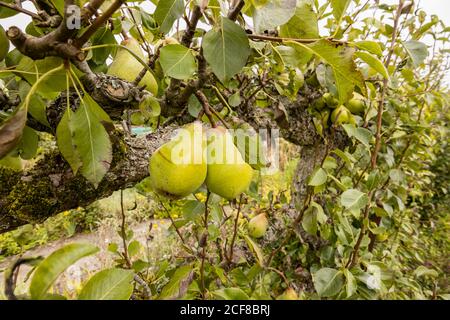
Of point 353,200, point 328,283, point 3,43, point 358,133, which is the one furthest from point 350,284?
point 3,43

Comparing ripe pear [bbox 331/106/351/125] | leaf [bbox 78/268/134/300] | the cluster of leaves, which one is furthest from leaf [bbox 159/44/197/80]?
ripe pear [bbox 331/106/351/125]

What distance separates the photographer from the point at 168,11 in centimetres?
56

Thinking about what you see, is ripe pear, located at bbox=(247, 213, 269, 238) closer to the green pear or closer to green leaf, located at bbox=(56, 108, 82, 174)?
green leaf, located at bbox=(56, 108, 82, 174)

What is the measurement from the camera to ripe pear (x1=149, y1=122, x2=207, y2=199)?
1.79 feet

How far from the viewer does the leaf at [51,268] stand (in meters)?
0.30

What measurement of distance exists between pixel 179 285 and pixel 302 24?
1.84 ft

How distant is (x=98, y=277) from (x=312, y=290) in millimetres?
1456

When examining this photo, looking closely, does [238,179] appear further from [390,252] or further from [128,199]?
[128,199]

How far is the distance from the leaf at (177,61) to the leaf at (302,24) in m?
0.17

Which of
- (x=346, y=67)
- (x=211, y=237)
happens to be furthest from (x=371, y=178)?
(x=346, y=67)

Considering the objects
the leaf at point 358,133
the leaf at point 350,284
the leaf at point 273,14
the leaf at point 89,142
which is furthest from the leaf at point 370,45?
the leaf at point 350,284

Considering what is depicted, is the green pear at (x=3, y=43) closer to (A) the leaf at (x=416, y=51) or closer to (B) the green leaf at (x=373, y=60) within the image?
(B) the green leaf at (x=373, y=60)

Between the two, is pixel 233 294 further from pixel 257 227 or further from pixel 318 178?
pixel 257 227

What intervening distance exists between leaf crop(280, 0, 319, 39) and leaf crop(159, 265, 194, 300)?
1.69 feet
